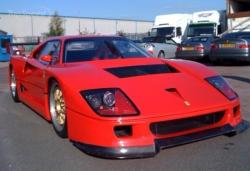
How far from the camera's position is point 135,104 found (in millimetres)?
4086

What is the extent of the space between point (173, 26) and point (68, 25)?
42.6 meters

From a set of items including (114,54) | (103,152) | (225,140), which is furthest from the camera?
(114,54)

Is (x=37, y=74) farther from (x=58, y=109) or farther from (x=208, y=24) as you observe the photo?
(x=208, y=24)

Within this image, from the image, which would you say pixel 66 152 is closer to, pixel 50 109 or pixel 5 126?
pixel 50 109

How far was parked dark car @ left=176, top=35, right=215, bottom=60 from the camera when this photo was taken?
51.9ft

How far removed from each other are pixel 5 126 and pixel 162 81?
2.52 m

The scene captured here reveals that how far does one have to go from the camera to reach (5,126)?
591cm

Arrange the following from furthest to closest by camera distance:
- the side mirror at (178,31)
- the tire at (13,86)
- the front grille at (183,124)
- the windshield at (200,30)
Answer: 1. the side mirror at (178,31)
2. the windshield at (200,30)
3. the tire at (13,86)
4. the front grille at (183,124)

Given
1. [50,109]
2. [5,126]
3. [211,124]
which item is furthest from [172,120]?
[5,126]

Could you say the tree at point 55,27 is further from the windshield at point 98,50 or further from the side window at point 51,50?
the windshield at point 98,50

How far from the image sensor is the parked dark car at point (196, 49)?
51.9ft

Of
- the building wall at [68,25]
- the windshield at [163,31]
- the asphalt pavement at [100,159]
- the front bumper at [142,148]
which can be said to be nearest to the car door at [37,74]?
the asphalt pavement at [100,159]

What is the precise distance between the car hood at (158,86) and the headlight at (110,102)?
0.06 metres

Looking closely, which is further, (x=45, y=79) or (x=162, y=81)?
(x=45, y=79)
